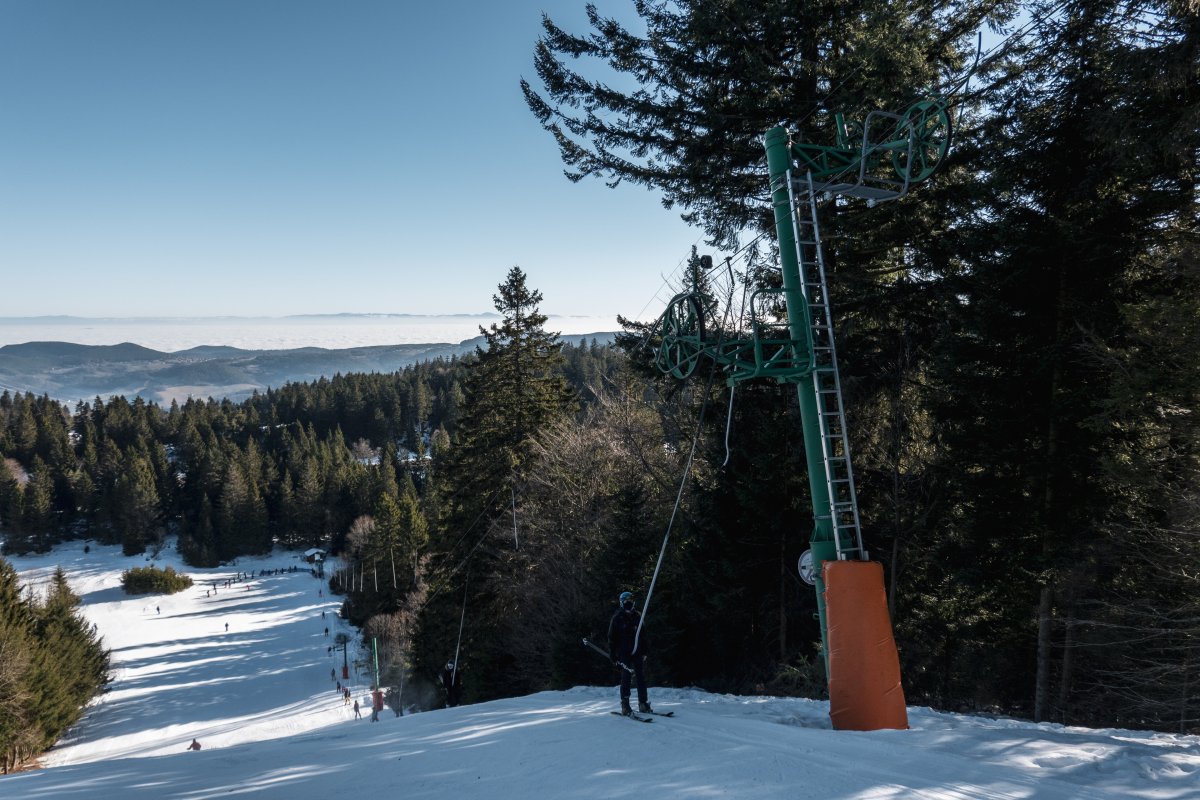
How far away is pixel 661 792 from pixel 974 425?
31.4 feet

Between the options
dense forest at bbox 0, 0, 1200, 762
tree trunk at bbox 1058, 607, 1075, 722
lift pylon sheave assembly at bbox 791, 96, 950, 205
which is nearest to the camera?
lift pylon sheave assembly at bbox 791, 96, 950, 205

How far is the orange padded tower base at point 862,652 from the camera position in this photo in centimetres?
720

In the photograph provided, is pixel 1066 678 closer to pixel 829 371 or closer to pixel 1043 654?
pixel 1043 654

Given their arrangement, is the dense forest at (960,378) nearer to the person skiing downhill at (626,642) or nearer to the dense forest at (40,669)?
the person skiing downhill at (626,642)

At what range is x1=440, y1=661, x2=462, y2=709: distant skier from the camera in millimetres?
23055

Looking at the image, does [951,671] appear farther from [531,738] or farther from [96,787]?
[96,787]

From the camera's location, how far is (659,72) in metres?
13.4

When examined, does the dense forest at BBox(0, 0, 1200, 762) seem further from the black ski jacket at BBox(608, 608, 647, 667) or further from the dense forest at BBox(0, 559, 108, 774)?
the dense forest at BBox(0, 559, 108, 774)

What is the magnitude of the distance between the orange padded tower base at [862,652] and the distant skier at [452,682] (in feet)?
56.6

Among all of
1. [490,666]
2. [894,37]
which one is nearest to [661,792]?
[894,37]

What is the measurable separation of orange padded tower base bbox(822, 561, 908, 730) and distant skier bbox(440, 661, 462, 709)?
17.3 meters

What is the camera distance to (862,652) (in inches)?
283

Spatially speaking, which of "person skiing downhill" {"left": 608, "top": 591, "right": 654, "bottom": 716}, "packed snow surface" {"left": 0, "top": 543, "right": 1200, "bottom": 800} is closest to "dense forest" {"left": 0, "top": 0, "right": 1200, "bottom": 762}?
"person skiing downhill" {"left": 608, "top": 591, "right": 654, "bottom": 716}

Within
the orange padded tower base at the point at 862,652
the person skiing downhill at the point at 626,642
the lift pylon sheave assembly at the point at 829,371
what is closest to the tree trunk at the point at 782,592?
the lift pylon sheave assembly at the point at 829,371
